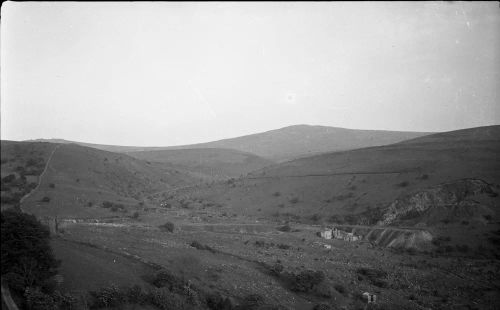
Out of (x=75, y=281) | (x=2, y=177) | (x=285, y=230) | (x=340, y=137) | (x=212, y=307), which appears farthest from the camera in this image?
(x=340, y=137)

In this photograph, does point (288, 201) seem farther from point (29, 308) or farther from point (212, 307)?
point (29, 308)

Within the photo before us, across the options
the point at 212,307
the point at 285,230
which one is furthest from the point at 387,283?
the point at 285,230

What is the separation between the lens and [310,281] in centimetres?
1958

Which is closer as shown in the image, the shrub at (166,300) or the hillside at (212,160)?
the shrub at (166,300)

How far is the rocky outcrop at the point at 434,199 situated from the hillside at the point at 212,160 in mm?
65004

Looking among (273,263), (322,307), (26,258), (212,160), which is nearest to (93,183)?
(273,263)

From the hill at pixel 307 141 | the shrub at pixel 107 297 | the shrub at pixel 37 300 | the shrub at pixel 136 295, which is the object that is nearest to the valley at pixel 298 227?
the shrub at pixel 107 297

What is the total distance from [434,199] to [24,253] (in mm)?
41284

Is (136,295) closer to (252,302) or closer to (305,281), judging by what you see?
(252,302)

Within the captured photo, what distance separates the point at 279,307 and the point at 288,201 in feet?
122

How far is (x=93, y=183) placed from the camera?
46.9 metres

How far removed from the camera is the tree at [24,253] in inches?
368

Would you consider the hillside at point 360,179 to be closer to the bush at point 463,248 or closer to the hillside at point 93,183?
the bush at point 463,248

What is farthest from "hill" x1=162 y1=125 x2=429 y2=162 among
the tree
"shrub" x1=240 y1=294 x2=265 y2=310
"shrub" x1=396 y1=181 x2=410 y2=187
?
the tree
